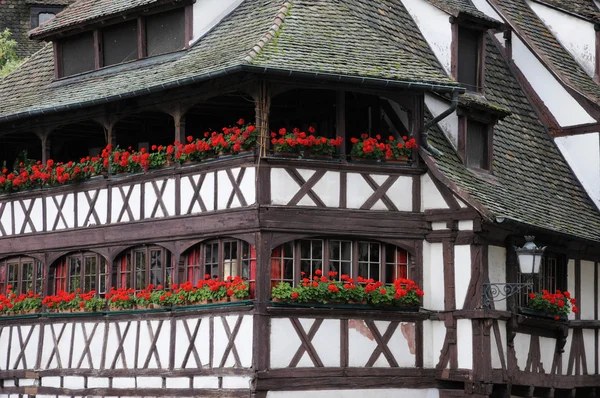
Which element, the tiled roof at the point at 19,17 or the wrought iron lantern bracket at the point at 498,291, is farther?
the tiled roof at the point at 19,17

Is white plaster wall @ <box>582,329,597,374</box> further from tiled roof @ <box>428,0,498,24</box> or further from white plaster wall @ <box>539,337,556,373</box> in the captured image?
tiled roof @ <box>428,0,498,24</box>

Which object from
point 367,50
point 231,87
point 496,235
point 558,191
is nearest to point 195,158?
point 231,87

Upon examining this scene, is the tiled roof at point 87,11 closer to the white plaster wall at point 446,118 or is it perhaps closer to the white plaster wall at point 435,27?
the white plaster wall at point 435,27

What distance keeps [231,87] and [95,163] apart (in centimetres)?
386

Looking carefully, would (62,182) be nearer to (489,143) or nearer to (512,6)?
(489,143)

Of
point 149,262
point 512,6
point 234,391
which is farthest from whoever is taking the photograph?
point 512,6

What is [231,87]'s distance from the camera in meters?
27.4

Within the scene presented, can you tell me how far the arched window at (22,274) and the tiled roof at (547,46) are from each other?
10697 millimetres

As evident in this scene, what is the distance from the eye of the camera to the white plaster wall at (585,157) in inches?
1276

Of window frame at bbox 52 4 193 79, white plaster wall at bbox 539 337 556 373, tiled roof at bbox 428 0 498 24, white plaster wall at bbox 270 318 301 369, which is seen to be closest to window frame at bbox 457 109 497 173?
tiled roof at bbox 428 0 498 24

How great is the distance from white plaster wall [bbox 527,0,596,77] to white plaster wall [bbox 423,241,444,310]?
7.77m

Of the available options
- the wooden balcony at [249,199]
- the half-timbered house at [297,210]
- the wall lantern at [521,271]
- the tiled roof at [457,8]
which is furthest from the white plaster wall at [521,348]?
the tiled roof at [457,8]

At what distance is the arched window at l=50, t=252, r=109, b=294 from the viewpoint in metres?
30.2

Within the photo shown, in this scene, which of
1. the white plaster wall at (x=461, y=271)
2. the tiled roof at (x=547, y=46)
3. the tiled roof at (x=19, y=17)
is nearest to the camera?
the white plaster wall at (x=461, y=271)
